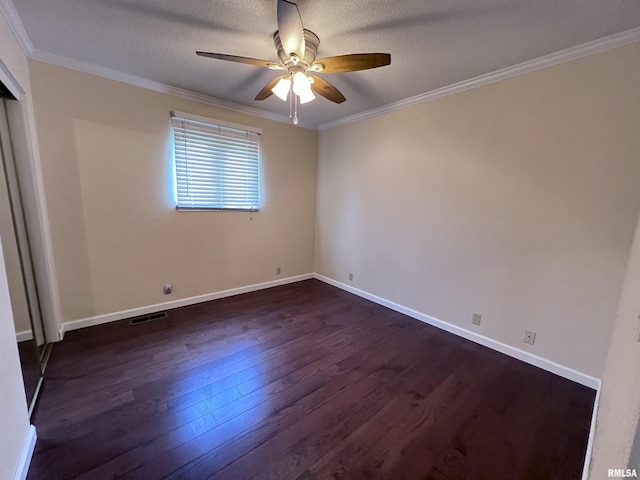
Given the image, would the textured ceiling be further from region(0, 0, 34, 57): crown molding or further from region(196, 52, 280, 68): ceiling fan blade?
region(196, 52, 280, 68): ceiling fan blade

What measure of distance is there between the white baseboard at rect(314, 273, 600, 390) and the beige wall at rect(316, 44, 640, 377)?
6cm

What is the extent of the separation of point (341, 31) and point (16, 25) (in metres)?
2.24

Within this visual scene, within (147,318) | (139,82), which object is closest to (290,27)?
(139,82)

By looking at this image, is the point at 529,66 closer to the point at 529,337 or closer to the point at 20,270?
the point at 529,337

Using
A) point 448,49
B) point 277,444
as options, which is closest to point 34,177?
point 277,444

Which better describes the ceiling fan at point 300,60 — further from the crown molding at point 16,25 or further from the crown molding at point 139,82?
the crown molding at point 139,82

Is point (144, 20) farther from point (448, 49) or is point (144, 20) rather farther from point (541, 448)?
point (541, 448)

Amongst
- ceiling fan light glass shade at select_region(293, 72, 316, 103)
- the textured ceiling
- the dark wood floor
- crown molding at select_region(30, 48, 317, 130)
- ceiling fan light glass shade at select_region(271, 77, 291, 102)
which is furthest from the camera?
crown molding at select_region(30, 48, 317, 130)

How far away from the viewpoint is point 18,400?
4.10 ft

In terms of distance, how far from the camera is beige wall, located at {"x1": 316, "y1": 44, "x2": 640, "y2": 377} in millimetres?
1850

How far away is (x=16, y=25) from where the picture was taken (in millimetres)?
1794

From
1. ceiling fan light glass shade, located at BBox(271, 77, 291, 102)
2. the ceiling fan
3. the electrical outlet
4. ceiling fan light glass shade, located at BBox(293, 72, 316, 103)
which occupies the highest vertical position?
the ceiling fan

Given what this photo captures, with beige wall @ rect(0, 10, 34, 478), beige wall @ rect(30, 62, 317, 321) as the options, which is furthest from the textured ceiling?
beige wall @ rect(0, 10, 34, 478)

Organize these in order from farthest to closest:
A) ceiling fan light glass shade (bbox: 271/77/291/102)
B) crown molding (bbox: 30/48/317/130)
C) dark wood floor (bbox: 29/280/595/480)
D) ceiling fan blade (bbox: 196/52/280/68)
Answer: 1. crown molding (bbox: 30/48/317/130)
2. ceiling fan light glass shade (bbox: 271/77/291/102)
3. ceiling fan blade (bbox: 196/52/280/68)
4. dark wood floor (bbox: 29/280/595/480)
